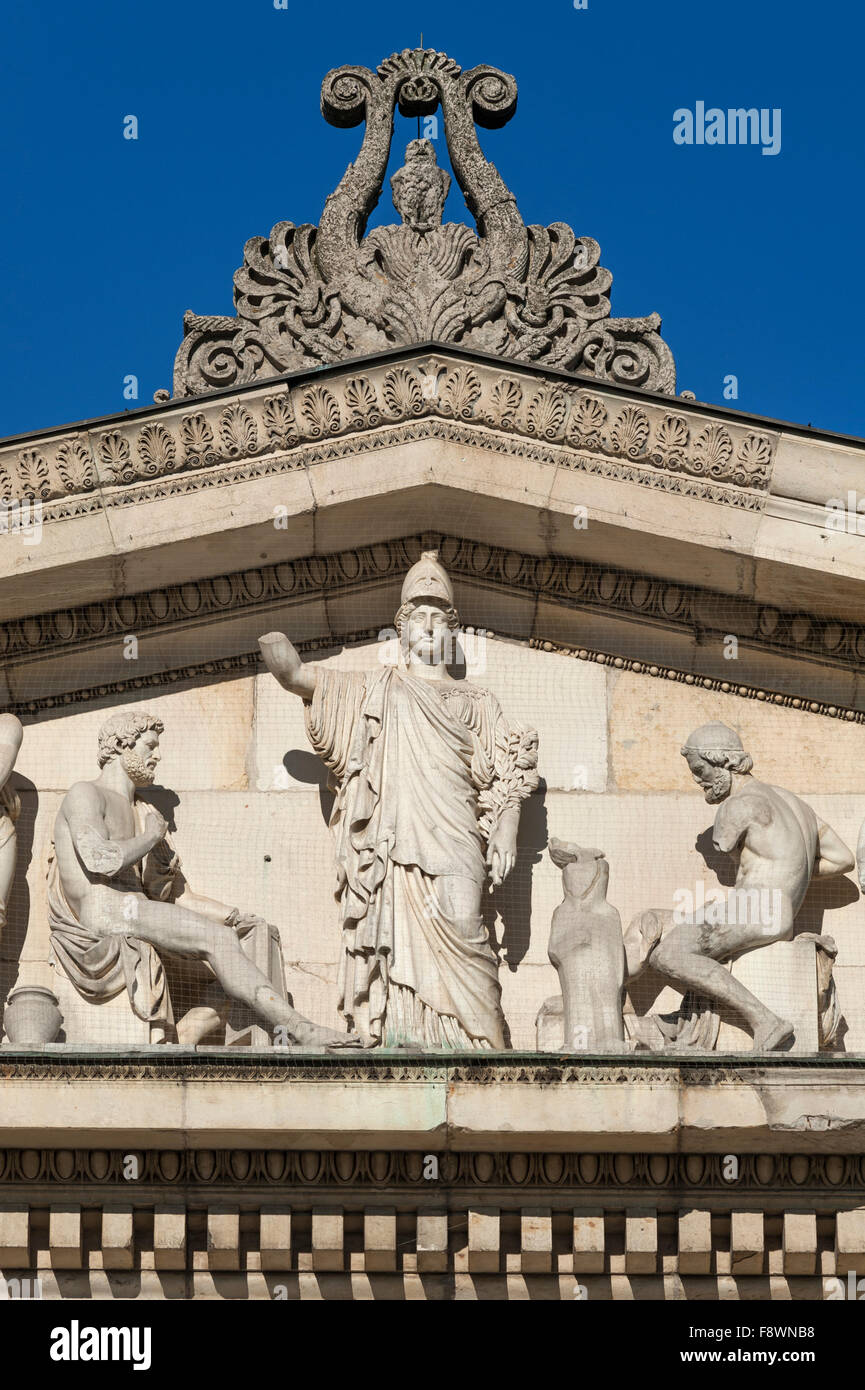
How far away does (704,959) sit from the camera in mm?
13062

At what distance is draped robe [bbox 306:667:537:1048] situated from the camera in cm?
1288

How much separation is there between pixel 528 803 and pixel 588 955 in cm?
100

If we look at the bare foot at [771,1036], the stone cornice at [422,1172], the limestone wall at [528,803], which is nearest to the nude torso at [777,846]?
the limestone wall at [528,803]

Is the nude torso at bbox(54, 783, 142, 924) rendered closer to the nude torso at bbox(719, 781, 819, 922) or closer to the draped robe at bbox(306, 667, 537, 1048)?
the draped robe at bbox(306, 667, 537, 1048)

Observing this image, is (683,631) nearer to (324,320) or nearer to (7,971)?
(324,320)

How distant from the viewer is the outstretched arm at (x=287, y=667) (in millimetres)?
13648

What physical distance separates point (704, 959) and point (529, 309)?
3150mm

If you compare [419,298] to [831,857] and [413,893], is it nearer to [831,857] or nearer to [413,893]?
[413,893]

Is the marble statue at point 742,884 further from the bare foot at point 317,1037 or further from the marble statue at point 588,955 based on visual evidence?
the bare foot at point 317,1037

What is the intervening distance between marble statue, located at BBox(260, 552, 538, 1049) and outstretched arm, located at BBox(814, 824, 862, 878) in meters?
1.31

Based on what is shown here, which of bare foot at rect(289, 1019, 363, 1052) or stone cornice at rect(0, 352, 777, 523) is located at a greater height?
stone cornice at rect(0, 352, 777, 523)

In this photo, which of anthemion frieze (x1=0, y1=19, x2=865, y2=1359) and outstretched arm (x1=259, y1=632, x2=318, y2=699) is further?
outstretched arm (x1=259, y1=632, x2=318, y2=699)

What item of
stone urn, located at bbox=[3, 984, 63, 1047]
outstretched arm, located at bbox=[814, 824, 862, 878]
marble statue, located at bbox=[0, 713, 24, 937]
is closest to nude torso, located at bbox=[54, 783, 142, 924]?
marble statue, located at bbox=[0, 713, 24, 937]
